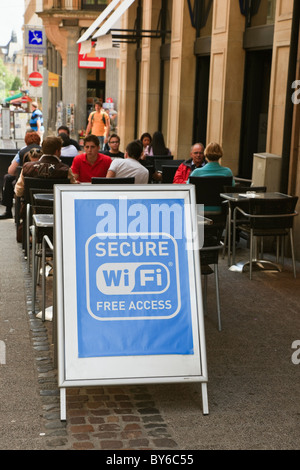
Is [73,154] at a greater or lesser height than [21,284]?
greater

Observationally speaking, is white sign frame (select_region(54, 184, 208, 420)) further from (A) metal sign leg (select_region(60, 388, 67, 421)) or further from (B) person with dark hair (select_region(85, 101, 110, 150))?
(B) person with dark hair (select_region(85, 101, 110, 150))

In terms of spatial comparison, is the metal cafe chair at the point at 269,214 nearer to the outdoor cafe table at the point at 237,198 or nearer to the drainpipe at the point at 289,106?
the outdoor cafe table at the point at 237,198

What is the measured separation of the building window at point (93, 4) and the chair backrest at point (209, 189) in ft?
91.7

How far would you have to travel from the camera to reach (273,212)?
380 inches

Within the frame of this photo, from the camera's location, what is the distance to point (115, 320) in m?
5.34

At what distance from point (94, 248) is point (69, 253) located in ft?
0.57

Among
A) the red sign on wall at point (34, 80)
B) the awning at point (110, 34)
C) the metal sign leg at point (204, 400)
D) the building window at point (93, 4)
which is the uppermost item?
the building window at point (93, 4)

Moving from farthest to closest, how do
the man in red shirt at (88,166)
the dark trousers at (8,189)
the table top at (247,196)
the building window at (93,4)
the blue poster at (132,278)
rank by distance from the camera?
the building window at (93,4), the dark trousers at (8,189), the man in red shirt at (88,166), the table top at (247,196), the blue poster at (132,278)

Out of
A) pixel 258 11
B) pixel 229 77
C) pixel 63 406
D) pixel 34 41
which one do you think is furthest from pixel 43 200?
pixel 34 41

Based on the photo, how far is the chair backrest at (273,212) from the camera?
9.54m

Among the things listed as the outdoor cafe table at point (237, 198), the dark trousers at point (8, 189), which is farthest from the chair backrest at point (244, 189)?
the dark trousers at point (8, 189)

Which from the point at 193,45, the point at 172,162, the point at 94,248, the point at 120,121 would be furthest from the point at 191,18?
the point at 94,248

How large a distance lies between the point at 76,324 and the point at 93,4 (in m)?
33.3

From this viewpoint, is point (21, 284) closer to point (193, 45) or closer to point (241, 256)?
point (241, 256)
